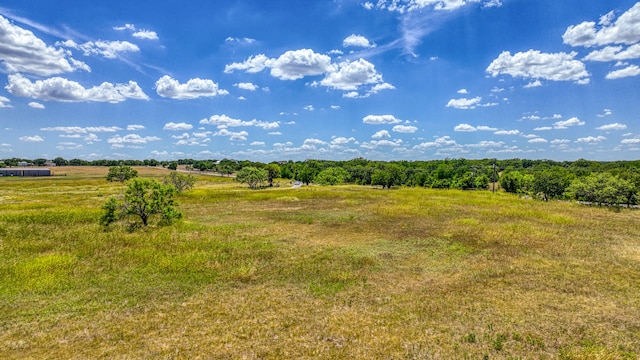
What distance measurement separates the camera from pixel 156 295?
1409 centimetres

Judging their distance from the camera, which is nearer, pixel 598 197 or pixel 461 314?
pixel 461 314

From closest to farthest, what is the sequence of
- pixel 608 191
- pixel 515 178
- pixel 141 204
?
pixel 141 204, pixel 608 191, pixel 515 178

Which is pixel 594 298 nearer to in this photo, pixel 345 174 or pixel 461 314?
pixel 461 314

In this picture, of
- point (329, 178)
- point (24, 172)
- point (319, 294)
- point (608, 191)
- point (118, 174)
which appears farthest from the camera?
point (24, 172)

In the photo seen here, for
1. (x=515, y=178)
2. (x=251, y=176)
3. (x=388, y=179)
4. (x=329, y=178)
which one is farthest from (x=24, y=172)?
(x=515, y=178)

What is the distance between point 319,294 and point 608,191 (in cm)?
5812

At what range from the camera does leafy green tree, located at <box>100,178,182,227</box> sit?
2973 cm

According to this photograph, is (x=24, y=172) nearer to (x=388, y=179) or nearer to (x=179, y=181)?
(x=179, y=181)

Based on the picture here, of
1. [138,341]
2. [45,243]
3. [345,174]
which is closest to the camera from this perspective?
[138,341]

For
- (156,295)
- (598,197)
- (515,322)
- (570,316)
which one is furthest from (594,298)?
(598,197)

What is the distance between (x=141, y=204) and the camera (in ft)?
100

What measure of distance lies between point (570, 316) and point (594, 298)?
3.06 m

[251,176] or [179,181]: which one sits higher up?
[251,176]

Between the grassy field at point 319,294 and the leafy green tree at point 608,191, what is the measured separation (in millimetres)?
27778
